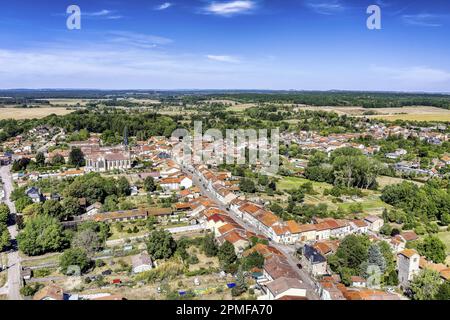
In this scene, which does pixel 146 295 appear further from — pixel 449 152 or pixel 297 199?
pixel 449 152

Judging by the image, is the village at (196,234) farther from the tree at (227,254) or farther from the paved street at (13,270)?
the tree at (227,254)

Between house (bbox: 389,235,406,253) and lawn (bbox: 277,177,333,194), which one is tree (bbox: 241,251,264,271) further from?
lawn (bbox: 277,177,333,194)

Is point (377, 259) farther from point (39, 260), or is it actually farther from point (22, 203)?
point (22, 203)

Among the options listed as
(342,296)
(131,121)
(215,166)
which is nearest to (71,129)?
(131,121)

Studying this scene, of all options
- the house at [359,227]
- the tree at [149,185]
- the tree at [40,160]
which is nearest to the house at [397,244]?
the house at [359,227]

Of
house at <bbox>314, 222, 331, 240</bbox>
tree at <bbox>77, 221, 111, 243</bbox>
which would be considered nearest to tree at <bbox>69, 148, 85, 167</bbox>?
tree at <bbox>77, 221, 111, 243</bbox>

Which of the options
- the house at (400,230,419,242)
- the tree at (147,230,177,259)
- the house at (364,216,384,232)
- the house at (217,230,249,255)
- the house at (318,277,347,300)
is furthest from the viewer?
the house at (364,216,384,232)
